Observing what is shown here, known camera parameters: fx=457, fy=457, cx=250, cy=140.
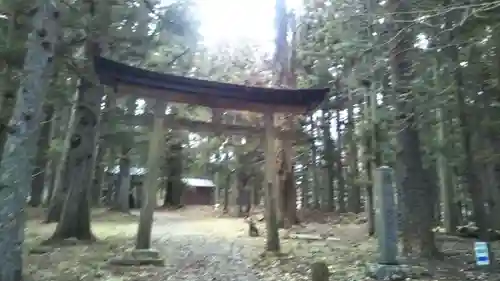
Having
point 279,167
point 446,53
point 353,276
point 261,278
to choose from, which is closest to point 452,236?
point 279,167

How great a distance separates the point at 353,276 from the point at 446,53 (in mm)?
4820

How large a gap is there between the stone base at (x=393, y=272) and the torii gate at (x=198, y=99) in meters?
3.03

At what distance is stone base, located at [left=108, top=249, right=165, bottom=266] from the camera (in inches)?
316

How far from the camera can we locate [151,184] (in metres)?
8.51

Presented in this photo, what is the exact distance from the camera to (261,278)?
7.26m

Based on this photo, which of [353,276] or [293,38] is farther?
[293,38]

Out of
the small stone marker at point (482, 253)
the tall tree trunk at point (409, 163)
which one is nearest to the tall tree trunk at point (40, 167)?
the tall tree trunk at point (409, 163)

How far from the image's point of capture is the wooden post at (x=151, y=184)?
8.37 meters

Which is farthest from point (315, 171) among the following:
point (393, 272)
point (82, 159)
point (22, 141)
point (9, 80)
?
point (22, 141)

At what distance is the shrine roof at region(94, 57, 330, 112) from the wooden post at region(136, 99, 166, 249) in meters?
0.48

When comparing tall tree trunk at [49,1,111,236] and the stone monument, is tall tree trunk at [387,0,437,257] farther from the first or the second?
tall tree trunk at [49,1,111,236]

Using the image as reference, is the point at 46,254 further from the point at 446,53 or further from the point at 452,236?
the point at 452,236

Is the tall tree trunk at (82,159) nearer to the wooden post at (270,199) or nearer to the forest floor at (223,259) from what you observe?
the forest floor at (223,259)

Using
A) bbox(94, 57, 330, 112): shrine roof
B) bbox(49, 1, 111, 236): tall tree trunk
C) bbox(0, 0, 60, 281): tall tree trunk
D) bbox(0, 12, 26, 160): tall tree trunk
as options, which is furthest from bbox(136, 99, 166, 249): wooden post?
bbox(49, 1, 111, 236): tall tree trunk
